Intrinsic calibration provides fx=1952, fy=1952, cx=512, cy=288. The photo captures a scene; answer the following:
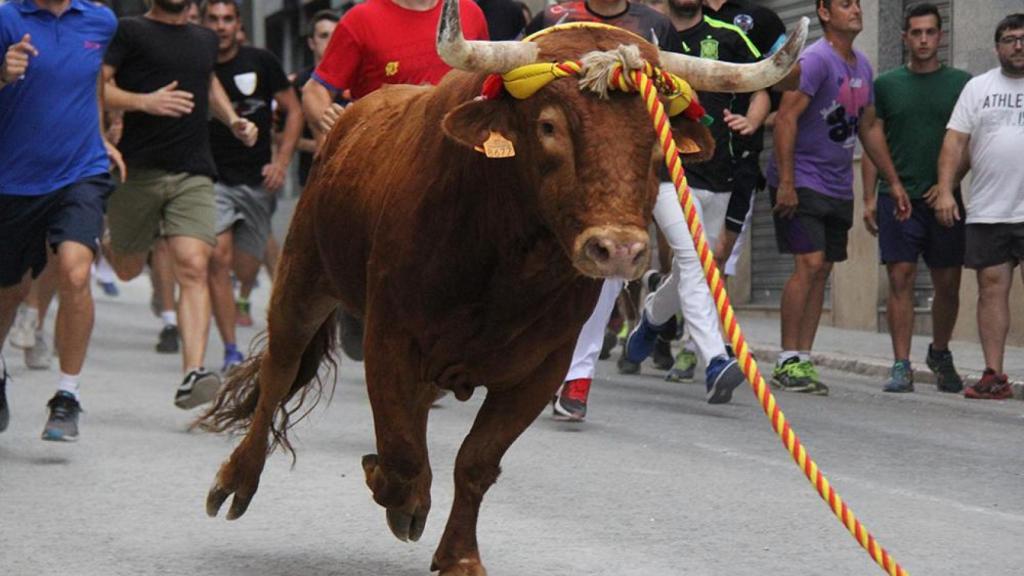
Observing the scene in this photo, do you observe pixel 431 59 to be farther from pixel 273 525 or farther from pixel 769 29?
pixel 769 29

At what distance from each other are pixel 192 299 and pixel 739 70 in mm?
5498

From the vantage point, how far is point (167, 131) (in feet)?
Answer: 34.9

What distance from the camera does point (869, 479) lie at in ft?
24.8

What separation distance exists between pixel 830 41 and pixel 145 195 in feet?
12.9

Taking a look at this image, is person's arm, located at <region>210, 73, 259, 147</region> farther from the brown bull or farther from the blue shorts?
the brown bull

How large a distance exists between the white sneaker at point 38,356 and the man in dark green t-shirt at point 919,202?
5.19 m

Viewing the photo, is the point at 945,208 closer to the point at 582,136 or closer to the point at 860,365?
the point at 860,365

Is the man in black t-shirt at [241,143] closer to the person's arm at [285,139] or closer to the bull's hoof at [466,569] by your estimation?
the person's arm at [285,139]

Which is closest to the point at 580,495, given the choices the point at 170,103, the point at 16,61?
the point at 16,61

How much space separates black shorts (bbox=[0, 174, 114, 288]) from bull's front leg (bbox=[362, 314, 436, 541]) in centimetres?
310

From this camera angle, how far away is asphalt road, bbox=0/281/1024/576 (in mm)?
5812

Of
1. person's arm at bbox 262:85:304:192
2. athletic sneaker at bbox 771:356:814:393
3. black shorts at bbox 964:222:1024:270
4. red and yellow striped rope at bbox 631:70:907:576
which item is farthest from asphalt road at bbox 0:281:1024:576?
person's arm at bbox 262:85:304:192

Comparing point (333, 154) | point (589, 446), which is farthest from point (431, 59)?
point (589, 446)

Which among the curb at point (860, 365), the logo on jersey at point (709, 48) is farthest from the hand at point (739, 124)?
the curb at point (860, 365)
